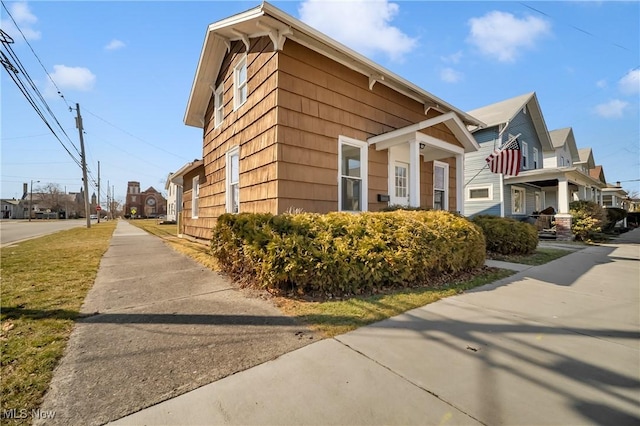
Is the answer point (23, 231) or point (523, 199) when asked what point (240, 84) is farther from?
point (23, 231)

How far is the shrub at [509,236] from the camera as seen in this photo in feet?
25.5

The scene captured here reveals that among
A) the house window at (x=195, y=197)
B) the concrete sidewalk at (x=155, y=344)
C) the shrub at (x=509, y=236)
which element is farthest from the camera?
the house window at (x=195, y=197)

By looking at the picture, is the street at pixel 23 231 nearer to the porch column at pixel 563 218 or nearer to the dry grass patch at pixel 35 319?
the dry grass patch at pixel 35 319

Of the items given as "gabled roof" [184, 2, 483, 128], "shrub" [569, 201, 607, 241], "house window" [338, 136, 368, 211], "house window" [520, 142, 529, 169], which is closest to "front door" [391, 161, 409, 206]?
"house window" [338, 136, 368, 211]

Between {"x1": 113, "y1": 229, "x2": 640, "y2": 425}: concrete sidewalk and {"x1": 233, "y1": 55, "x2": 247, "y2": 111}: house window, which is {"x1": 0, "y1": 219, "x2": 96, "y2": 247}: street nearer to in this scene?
{"x1": 233, "y1": 55, "x2": 247, "y2": 111}: house window

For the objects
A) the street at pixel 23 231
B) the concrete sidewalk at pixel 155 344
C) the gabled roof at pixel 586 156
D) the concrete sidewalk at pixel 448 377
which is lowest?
the concrete sidewalk at pixel 448 377

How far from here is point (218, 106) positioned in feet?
32.0

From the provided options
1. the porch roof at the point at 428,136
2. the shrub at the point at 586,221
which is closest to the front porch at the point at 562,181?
the shrub at the point at 586,221

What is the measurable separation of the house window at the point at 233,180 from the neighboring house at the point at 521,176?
1280cm

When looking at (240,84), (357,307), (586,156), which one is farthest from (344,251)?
(586,156)

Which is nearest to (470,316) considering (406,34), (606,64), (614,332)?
(614,332)

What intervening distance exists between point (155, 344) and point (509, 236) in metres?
8.61

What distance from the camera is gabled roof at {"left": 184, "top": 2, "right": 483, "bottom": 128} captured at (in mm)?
5418

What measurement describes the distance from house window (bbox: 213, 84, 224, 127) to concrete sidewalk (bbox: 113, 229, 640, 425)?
894 cm
